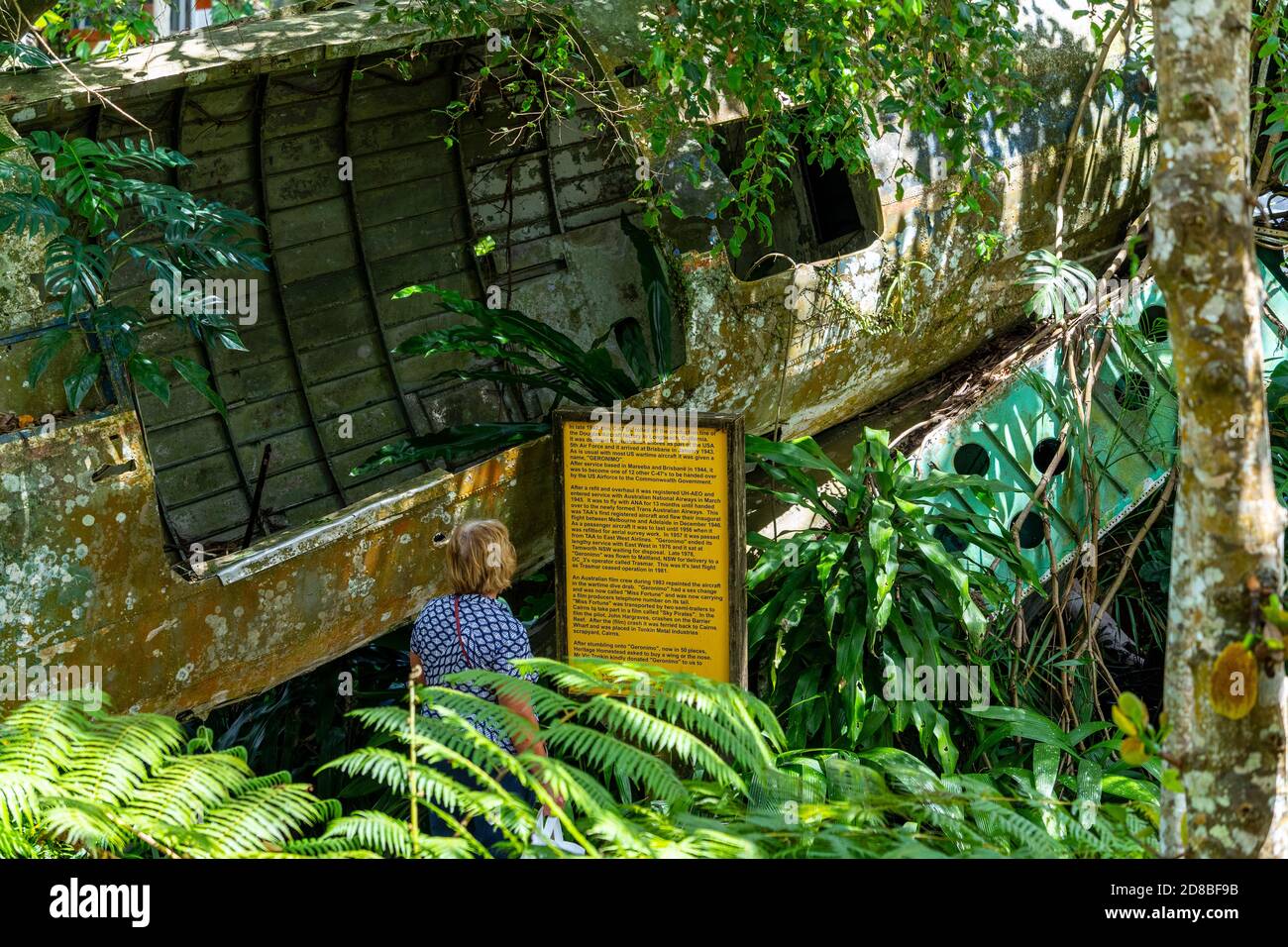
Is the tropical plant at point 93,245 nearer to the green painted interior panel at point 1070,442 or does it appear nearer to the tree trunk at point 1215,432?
the tree trunk at point 1215,432

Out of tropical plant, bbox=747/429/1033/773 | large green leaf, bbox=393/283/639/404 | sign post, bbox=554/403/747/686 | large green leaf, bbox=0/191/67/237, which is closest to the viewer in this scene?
large green leaf, bbox=0/191/67/237

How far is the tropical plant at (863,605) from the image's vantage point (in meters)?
5.60

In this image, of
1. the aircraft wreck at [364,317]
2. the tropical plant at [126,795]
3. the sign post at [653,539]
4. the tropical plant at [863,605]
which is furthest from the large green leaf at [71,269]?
the tropical plant at [863,605]

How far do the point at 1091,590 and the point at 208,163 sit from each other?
4988 millimetres

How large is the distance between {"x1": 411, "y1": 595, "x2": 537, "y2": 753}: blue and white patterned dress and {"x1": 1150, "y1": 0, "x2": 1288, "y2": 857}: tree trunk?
1.98 metres

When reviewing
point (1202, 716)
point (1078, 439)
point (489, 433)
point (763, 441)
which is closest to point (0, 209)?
point (489, 433)

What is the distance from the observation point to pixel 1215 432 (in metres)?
3.11

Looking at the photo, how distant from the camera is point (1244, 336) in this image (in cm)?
312

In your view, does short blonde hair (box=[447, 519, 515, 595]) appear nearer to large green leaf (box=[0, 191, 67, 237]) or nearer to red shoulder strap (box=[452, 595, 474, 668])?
red shoulder strap (box=[452, 595, 474, 668])

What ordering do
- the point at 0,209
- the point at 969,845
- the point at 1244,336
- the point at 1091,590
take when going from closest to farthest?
the point at 1244,336
the point at 969,845
the point at 0,209
the point at 1091,590

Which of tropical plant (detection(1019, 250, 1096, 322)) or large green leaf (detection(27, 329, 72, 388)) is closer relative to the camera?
large green leaf (detection(27, 329, 72, 388))

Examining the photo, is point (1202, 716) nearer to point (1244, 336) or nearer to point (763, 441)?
point (1244, 336)

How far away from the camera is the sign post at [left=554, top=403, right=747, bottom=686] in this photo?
514 centimetres

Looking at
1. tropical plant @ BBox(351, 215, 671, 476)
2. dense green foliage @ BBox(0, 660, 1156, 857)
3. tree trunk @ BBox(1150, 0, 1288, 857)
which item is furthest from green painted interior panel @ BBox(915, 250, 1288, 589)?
tree trunk @ BBox(1150, 0, 1288, 857)
